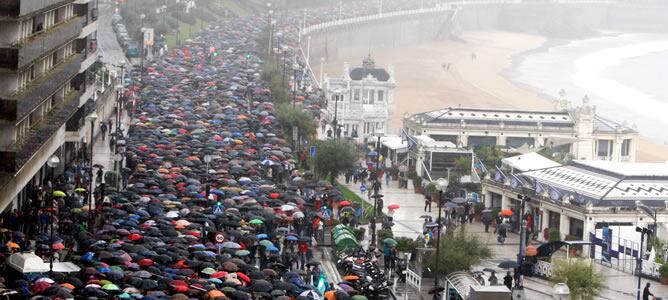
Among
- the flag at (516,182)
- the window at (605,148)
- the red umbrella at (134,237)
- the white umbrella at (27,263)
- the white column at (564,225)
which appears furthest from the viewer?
the window at (605,148)

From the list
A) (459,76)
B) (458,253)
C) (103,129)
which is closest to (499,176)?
(458,253)

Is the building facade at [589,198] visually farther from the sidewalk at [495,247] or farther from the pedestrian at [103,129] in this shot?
the pedestrian at [103,129]

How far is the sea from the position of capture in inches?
4636

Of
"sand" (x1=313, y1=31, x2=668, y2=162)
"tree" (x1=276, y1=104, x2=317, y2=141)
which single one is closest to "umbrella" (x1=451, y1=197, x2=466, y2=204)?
"tree" (x1=276, y1=104, x2=317, y2=141)

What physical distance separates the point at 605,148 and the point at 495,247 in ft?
82.1

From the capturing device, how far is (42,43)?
5097 centimetres

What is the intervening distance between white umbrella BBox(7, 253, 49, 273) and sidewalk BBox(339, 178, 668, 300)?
38.9 feet

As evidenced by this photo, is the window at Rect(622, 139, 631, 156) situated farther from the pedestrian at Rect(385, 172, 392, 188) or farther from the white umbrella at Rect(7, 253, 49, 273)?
the white umbrella at Rect(7, 253, 49, 273)

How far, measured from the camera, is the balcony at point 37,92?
1745 inches

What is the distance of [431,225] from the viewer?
5553 cm

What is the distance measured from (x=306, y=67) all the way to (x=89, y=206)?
208 ft

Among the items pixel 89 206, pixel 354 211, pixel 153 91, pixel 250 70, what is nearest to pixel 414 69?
pixel 250 70

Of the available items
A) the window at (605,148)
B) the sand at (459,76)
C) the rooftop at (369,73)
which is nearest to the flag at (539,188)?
the window at (605,148)

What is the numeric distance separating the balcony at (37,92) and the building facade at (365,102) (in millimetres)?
23936
